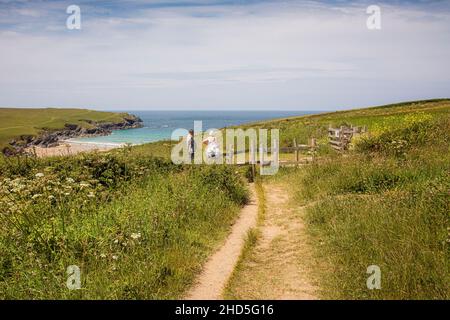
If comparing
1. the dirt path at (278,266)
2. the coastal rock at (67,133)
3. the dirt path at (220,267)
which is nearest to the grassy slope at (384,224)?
the dirt path at (278,266)

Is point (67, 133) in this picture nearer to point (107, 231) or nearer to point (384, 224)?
point (107, 231)

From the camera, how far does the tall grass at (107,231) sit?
622cm

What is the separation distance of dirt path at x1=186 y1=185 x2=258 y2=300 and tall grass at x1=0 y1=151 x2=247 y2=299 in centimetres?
22

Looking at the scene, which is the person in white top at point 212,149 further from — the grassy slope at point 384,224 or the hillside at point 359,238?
the hillside at point 359,238

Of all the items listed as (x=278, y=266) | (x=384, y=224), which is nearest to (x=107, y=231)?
(x=278, y=266)

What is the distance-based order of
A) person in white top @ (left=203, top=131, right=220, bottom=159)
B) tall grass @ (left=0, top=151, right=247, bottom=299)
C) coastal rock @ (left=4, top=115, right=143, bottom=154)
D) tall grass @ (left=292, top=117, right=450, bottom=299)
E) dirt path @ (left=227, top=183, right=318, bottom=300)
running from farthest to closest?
1. coastal rock @ (left=4, top=115, right=143, bottom=154)
2. person in white top @ (left=203, top=131, right=220, bottom=159)
3. dirt path @ (left=227, top=183, right=318, bottom=300)
4. tall grass @ (left=0, top=151, right=247, bottom=299)
5. tall grass @ (left=292, top=117, right=450, bottom=299)

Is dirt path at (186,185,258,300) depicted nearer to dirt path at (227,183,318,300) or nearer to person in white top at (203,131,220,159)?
dirt path at (227,183,318,300)

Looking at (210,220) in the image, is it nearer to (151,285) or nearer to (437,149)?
(151,285)

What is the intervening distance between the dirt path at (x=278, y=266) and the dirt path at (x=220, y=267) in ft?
0.73

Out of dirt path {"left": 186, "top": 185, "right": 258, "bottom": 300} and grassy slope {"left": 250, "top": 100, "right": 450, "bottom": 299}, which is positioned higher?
grassy slope {"left": 250, "top": 100, "right": 450, "bottom": 299}

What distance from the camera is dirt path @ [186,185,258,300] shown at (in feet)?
21.7

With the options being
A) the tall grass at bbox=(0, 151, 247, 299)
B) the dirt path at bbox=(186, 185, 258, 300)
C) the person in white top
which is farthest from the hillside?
the person in white top

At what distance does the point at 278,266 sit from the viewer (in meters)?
7.69
